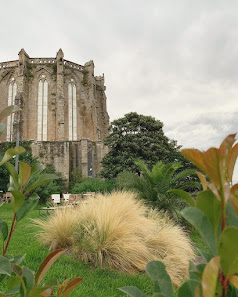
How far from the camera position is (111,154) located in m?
19.8

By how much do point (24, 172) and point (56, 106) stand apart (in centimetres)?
3118

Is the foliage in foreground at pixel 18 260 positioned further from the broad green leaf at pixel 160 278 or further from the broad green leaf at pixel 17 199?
the broad green leaf at pixel 160 278

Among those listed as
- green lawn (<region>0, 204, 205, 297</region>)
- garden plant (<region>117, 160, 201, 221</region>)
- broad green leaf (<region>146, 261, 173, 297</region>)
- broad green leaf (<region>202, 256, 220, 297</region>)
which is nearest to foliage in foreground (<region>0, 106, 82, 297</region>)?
broad green leaf (<region>146, 261, 173, 297</region>)

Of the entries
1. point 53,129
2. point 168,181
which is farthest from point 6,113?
point 53,129

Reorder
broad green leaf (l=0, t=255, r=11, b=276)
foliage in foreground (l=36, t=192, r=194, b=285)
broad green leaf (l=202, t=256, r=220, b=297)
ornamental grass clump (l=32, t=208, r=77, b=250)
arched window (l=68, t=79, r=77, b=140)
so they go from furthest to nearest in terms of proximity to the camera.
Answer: arched window (l=68, t=79, r=77, b=140)
ornamental grass clump (l=32, t=208, r=77, b=250)
foliage in foreground (l=36, t=192, r=194, b=285)
broad green leaf (l=0, t=255, r=11, b=276)
broad green leaf (l=202, t=256, r=220, b=297)

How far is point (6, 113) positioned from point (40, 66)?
3313cm

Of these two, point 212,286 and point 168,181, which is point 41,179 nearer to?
point 212,286

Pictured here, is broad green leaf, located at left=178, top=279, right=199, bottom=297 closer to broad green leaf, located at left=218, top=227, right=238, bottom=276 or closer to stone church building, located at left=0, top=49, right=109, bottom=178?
broad green leaf, located at left=218, top=227, right=238, bottom=276

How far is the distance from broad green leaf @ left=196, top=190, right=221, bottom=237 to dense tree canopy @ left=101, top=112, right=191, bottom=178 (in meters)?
17.5

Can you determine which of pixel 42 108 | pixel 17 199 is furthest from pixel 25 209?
pixel 42 108

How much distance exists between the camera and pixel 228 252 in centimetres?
38

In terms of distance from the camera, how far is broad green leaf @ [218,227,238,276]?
0.37 m

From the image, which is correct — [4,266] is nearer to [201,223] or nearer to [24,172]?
[24,172]

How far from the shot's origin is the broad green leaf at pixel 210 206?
16.0 inches
